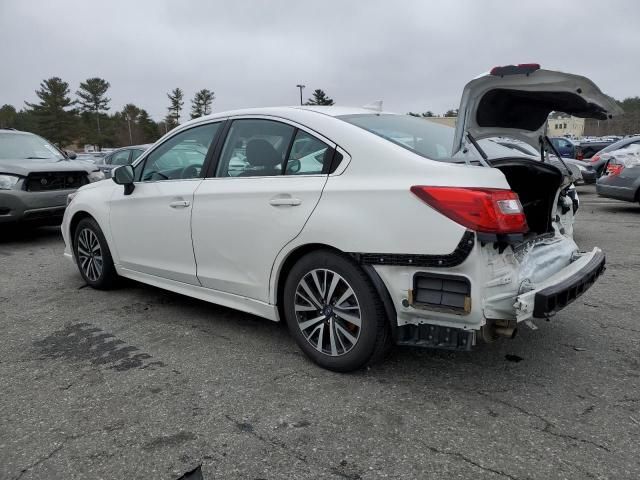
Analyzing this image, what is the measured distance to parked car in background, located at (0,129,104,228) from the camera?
24.5 ft

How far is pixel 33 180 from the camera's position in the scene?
770 cm

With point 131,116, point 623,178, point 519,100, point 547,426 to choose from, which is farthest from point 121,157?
point 131,116

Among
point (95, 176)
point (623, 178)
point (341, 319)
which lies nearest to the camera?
point (341, 319)

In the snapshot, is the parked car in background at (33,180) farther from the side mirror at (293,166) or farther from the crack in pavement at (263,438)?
the crack in pavement at (263,438)

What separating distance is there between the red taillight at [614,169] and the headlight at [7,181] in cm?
1019

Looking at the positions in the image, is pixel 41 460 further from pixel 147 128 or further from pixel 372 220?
pixel 147 128

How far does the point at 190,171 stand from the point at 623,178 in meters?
8.78

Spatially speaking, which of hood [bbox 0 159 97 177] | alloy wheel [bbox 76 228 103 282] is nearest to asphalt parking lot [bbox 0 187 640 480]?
alloy wheel [bbox 76 228 103 282]

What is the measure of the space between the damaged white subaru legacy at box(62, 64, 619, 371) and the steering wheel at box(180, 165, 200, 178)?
20mm

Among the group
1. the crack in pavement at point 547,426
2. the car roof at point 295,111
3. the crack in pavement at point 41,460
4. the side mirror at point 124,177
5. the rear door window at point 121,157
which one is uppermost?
the car roof at point 295,111

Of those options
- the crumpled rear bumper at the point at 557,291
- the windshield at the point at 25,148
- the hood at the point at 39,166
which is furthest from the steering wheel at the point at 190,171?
the windshield at the point at 25,148

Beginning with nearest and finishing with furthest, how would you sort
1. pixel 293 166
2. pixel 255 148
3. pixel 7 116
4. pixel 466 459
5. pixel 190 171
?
pixel 466 459 < pixel 293 166 < pixel 255 148 < pixel 190 171 < pixel 7 116

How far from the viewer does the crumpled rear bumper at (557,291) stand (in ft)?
8.68

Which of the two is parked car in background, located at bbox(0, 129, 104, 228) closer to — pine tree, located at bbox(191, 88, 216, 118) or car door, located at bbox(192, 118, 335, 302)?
car door, located at bbox(192, 118, 335, 302)
